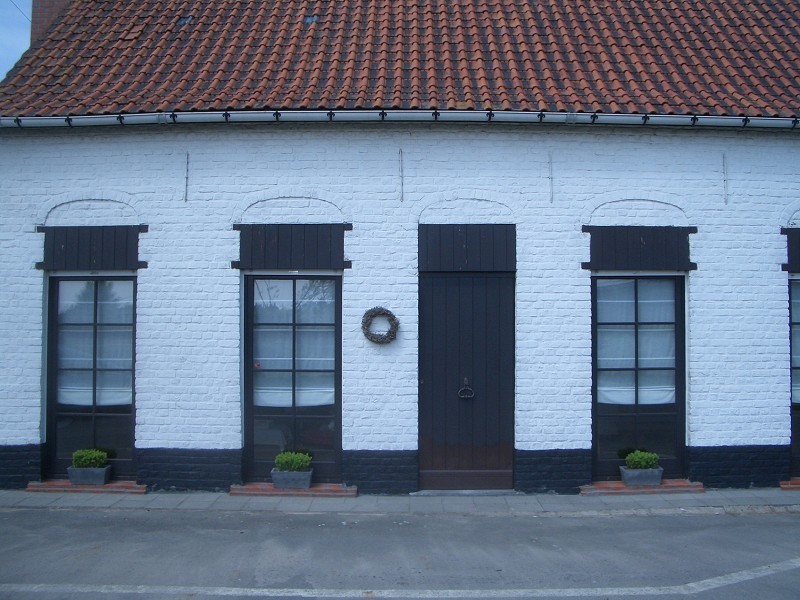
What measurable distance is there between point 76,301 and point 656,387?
6765 millimetres

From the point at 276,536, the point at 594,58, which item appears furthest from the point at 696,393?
the point at 276,536

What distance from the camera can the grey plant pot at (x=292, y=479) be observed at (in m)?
7.77

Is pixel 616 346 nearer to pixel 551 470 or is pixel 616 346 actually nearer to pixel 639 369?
pixel 639 369

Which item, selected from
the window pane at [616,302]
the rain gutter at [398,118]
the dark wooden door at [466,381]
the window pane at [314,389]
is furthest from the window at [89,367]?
the window pane at [616,302]

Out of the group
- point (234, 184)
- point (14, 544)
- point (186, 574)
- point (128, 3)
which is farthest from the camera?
point (128, 3)

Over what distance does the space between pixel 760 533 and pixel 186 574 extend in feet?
17.2

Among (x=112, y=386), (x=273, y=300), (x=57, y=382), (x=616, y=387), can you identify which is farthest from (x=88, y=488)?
(x=616, y=387)

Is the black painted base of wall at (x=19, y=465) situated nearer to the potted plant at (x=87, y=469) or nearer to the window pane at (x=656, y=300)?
the potted plant at (x=87, y=469)

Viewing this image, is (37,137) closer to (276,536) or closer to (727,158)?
(276,536)

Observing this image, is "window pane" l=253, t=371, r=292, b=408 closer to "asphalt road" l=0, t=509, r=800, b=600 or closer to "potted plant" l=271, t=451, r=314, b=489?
"potted plant" l=271, t=451, r=314, b=489

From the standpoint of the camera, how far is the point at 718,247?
315 inches

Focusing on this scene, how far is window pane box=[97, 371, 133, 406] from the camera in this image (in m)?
8.13

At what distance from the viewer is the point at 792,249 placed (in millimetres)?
8070

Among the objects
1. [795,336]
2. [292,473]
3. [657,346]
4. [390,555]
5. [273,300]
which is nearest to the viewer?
[390,555]
